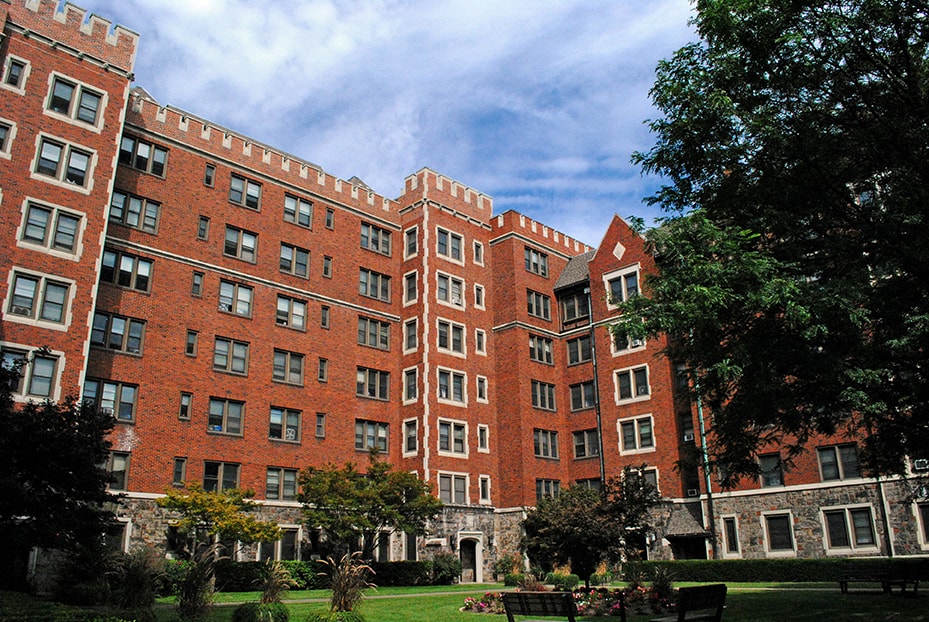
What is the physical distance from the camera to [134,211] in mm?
33938

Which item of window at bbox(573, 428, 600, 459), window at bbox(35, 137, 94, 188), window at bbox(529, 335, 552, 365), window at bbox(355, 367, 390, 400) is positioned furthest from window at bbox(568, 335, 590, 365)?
window at bbox(35, 137, 94, 188)

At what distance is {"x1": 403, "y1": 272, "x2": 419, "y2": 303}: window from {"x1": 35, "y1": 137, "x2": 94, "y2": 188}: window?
60.5ft

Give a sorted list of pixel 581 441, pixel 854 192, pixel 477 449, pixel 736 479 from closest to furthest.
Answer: pixel 854 192 < pixel 736 479 < pixel 477 449 < pixel 581 441

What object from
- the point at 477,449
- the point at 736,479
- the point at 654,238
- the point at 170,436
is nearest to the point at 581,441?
the point at 477,449

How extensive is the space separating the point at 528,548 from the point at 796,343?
93.8 feet

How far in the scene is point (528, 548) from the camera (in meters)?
39.4

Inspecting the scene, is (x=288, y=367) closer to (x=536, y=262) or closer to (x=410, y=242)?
(x=410, y=242)

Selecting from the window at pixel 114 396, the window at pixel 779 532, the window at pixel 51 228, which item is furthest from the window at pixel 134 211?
the window at pixel 779 532

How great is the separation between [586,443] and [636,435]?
3994 millimetres

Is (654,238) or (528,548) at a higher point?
(654,238)

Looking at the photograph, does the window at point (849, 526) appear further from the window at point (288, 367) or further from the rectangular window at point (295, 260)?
the rectangular window at point (295, 260)

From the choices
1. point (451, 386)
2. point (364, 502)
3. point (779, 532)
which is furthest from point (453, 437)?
point (779, 532)

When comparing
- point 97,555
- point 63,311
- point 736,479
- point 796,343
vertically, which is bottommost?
point 97,555

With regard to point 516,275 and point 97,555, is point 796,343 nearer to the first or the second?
point 97,555
